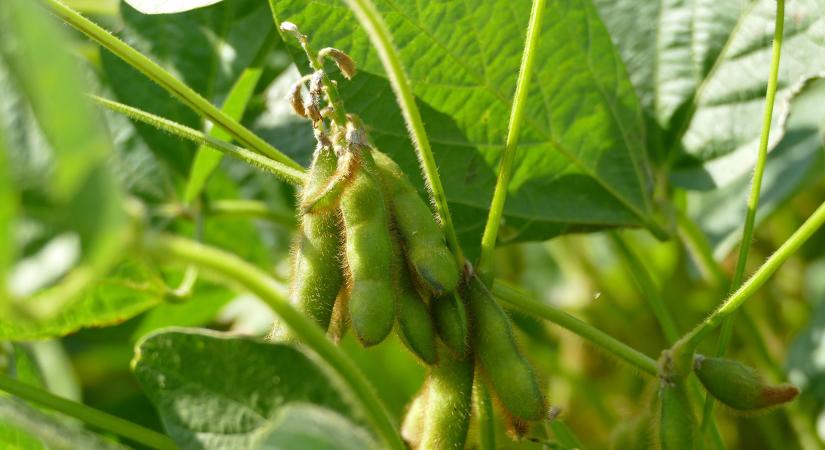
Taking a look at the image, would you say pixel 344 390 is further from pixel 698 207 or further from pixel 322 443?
pixel 698 207

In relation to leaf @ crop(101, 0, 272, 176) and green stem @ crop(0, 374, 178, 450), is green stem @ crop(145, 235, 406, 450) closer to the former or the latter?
green stem @ crop(0, 374, 178, 450)

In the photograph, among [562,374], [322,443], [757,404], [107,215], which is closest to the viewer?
[107,215]

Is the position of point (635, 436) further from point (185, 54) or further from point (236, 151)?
point (185, 54)

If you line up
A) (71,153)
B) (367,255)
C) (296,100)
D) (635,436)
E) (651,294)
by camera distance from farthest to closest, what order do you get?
1. (651,294)
2. (635,436)
3. (296,100)
4. (367,255)
5. (71,153)

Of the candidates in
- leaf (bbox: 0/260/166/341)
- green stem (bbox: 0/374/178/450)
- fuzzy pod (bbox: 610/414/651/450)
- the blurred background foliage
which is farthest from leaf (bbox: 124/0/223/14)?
fuzzy pod (bbox: 610/414/651/450)

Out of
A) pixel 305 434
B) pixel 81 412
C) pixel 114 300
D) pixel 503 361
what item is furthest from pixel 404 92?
pixel 114 300

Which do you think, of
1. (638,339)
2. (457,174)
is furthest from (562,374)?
(457,174)

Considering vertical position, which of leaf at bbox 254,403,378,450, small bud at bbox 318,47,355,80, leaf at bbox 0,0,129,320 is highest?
leaf at bbox 0,0,129,320
